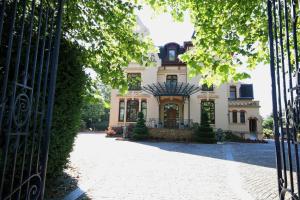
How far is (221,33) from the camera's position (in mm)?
5719

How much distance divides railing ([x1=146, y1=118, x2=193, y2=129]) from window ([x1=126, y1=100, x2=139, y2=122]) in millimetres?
1804

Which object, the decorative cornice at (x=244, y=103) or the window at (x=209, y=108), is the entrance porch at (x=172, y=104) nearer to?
the window at (x=209, y=108)

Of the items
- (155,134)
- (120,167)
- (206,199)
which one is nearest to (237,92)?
(155,134)

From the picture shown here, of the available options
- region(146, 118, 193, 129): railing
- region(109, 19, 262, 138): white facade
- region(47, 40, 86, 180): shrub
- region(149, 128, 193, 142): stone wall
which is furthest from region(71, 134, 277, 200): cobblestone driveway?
region(109, 19, 262, 138): white facade

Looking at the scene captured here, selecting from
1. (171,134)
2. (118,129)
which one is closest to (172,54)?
(171,134)

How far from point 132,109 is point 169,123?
4.26 m

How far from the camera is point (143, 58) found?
702 cm

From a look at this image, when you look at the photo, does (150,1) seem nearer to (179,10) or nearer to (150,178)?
(179,10)

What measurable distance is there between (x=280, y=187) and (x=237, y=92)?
1359 inches

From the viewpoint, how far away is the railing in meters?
24.8

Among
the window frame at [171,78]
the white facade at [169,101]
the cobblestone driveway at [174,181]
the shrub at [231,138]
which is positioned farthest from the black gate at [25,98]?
the window frame at [171,78]

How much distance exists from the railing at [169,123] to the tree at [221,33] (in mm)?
18637

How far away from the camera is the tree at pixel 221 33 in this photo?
210 inches

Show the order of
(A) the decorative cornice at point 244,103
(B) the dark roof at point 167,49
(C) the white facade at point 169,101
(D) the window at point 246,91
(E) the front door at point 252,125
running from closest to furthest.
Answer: (C) the white facade at point 169,101 → (B) the dark roof at point 167,49 → (A) the decorative cornice at point 244,103 → (E) the front door at point 252,125 → (D) the window at point 246,91
